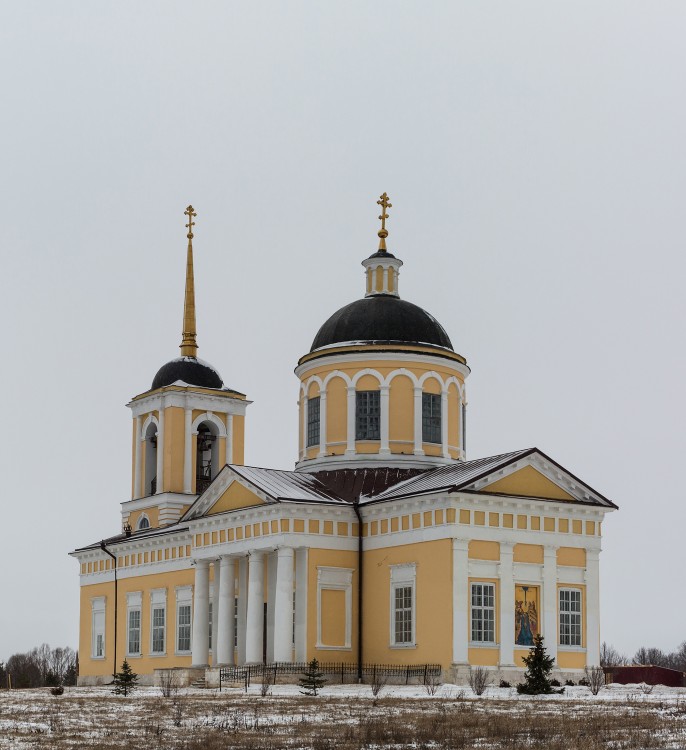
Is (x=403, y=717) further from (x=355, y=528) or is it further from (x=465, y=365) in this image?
(x=465, y=365)

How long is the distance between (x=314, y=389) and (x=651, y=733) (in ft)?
94.5

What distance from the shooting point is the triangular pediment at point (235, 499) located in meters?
43.4

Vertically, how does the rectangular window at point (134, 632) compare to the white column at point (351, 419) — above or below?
below

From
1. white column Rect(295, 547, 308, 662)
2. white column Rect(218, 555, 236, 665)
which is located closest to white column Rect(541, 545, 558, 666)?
white column Rect(295, 547, 308, 662)

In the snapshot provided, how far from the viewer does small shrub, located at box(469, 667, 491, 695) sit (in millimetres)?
31750

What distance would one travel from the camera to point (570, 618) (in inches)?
1618

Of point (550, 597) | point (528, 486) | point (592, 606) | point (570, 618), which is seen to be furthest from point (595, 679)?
point (528, 486)

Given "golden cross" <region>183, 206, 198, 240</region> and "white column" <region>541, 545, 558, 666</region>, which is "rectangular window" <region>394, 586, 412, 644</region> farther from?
"golden cross" <region>183, 206, 198, 240</region>

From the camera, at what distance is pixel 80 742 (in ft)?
64.4

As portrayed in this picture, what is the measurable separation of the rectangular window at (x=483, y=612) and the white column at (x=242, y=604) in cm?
876

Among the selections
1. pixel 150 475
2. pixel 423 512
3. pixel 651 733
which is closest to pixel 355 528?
pixel 423 512

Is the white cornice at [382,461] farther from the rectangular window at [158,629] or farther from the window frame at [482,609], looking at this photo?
the rectangular window at [158,629]

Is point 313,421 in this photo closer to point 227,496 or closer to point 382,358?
point 382,358

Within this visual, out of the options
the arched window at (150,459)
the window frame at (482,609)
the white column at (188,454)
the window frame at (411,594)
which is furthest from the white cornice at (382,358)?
the arched window at (150,459)
